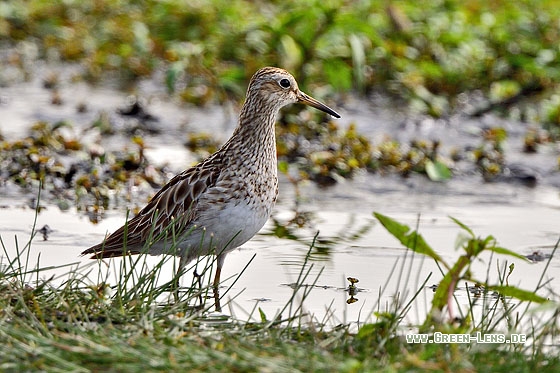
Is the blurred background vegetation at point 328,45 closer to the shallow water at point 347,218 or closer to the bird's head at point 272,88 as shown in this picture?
the shallow water at point 347,218

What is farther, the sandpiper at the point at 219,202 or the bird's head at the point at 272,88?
the bird's head at the point at 272,88

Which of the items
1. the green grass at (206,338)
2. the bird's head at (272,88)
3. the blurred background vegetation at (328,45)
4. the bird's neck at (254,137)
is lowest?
the green grass at (206,338)

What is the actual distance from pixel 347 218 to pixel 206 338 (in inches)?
160

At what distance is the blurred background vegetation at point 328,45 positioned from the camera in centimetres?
1107

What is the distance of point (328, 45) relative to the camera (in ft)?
36.7

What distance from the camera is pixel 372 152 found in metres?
9.96

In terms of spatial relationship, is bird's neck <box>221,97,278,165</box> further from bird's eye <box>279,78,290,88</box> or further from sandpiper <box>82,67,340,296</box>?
bird's eye <box>279,78,290,88</box>

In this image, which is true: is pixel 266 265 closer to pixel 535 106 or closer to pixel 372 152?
pixel 372 152

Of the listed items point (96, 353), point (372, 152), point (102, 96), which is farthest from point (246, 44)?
point (96, 353)

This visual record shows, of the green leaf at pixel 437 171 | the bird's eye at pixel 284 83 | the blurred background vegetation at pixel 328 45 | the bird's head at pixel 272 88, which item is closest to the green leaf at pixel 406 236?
the bird's head at pixel 272 88

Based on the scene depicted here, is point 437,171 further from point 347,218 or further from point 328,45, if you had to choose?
point 328,45

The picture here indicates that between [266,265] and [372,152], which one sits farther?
[372,152]

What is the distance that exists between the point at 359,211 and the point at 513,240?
1.45 m

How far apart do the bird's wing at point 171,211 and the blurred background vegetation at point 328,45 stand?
14.2 ft
